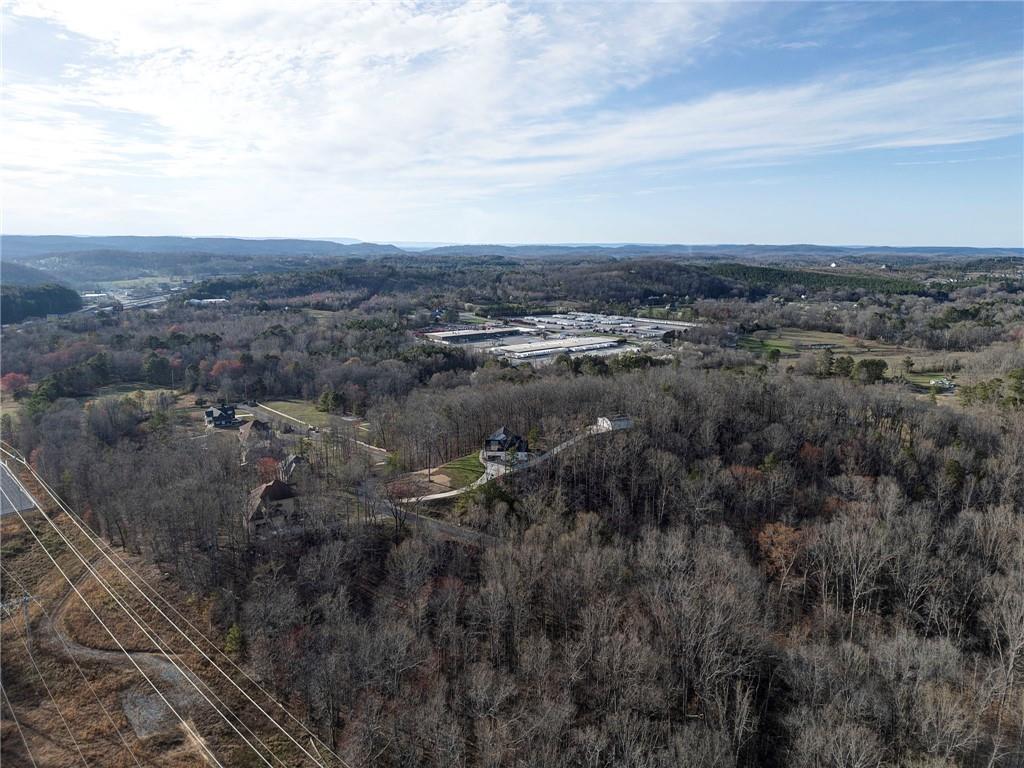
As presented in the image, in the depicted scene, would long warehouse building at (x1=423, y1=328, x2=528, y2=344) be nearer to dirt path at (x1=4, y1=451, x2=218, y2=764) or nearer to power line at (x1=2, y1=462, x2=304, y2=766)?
power line at (x1=2, y1=462, x2=304, y2=766)

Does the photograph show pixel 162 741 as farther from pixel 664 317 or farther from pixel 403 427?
pixel 664 317

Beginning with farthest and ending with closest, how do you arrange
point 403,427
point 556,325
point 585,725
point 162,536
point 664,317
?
1. point 664,317
2. point 556,325
3. point 403,427
4. point 162,536
5. point 585,725

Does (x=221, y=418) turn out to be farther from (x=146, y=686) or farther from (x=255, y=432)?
(x=146, y=686)

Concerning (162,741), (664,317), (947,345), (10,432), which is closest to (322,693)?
(162,741)

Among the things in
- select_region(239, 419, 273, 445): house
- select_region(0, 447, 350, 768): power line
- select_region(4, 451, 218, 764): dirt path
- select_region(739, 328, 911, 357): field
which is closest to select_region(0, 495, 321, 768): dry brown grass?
select_region(4, 451, 218, 764): dirt path

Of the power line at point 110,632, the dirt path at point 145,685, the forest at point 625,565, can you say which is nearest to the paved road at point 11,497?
the power line at point 110,632
